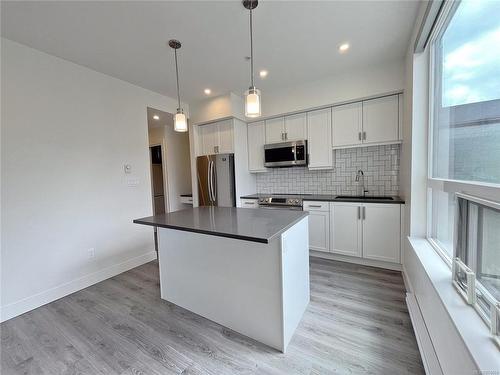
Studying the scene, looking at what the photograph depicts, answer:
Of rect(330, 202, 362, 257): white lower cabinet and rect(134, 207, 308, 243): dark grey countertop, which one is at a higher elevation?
rect(134, 207, 308, 243): dark grey countertop

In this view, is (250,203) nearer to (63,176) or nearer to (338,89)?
(338,89)

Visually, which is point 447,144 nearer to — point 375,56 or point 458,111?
point 458,111

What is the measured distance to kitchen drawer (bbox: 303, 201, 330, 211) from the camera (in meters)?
3.04

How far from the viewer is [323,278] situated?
2.59 meters

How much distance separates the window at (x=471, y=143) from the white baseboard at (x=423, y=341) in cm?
47

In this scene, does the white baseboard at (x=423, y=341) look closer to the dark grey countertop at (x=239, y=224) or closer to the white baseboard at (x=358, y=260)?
the white baseboard at (x=358, y=260)

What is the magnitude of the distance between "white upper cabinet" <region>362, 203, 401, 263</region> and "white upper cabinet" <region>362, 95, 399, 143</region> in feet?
3.11

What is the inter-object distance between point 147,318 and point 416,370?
83.8 inches

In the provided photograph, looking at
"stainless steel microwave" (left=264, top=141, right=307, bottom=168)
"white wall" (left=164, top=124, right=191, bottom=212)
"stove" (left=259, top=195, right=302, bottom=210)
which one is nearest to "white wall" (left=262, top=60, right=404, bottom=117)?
"stainless steel microwave" (left=264, top=141, right=307, bottom=168)

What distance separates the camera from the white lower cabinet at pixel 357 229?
104 inches

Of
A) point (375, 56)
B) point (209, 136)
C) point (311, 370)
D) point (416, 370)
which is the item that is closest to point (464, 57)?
point (375, 56)

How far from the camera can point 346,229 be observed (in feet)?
9.57

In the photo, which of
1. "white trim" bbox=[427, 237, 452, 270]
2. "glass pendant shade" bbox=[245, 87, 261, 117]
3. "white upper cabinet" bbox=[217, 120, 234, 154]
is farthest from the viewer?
"white upper cabinet" bbox=[217, 120, 234, 154]

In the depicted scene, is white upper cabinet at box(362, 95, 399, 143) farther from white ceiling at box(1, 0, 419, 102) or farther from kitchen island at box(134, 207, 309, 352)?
kitchen island at box(134, 207, 309, 352)
